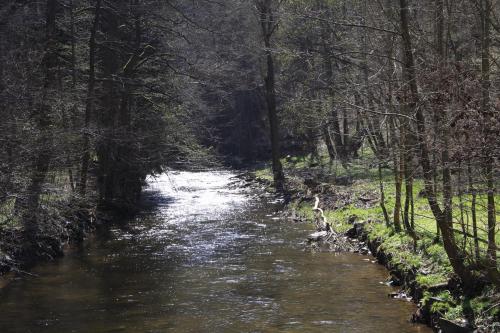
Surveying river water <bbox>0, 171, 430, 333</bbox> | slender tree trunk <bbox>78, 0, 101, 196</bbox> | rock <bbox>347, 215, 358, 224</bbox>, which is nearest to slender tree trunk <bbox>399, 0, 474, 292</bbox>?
river water <bbox>0, 171, 430, 333</bbox>

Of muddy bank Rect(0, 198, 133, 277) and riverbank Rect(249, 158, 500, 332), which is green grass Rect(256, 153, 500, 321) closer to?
riverbank Rect(249, 158, 500, 332)

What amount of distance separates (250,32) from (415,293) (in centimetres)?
2732

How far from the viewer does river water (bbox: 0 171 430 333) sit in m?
10.0

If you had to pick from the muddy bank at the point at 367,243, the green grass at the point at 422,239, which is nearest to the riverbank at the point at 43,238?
the muddy bank at the point at 367,243

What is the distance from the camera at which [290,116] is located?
34469mm

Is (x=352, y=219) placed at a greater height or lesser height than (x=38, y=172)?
lesser

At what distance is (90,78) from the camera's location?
1981 cm

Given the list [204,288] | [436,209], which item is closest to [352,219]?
[204,288]

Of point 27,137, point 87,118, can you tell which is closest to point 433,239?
point 27,137

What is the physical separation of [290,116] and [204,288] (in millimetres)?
23034

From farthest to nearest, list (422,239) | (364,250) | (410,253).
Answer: (364,250) → (422,239) → (410,253)

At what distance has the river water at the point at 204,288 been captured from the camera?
395 inches

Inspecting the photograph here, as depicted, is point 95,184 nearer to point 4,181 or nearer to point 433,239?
point 4,181

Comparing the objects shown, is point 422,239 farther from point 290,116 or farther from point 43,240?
point 290,116
